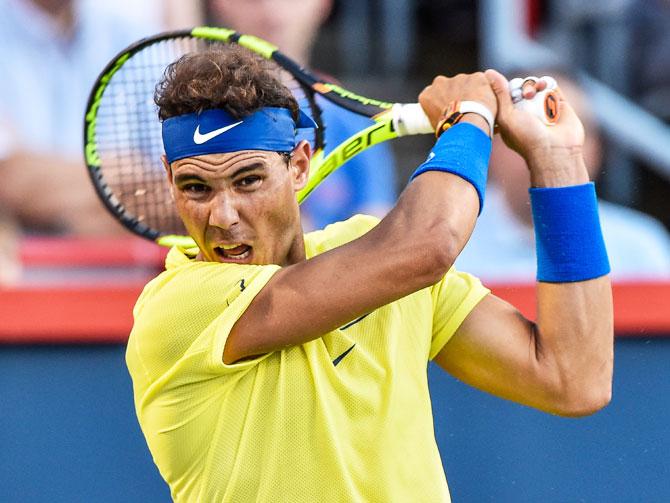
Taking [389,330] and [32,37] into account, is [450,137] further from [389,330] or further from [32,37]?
[32,37]

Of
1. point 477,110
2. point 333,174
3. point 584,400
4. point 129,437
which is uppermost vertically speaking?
point 477,110

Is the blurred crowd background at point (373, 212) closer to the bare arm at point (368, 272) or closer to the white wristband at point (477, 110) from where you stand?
the white wristband at point (477, 110)

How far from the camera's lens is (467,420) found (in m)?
4.18

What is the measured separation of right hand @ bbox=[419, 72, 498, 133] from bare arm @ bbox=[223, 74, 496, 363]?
25 cm

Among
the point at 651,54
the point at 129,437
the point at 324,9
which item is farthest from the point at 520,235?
the point at 129,437

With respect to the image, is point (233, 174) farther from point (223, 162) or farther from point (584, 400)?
point (584, 400)

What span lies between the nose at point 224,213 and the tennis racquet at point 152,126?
33 centimetres

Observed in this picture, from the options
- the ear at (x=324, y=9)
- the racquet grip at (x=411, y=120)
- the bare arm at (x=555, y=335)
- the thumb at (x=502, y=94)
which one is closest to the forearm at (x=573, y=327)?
the bare arm at (x=555, y=335)

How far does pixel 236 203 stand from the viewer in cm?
221

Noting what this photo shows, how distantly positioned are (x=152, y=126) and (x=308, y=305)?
1.55m

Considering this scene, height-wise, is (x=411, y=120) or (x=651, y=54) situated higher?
(x=411, y=120)

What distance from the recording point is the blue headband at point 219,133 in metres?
2.19

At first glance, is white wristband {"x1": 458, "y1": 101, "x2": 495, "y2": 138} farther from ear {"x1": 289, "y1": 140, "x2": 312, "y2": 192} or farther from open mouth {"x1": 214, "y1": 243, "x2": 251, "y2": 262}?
open mouth {"x1": 214, "y1": 243, "x2": 251, "y2": 262}

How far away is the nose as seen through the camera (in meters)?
2.18
